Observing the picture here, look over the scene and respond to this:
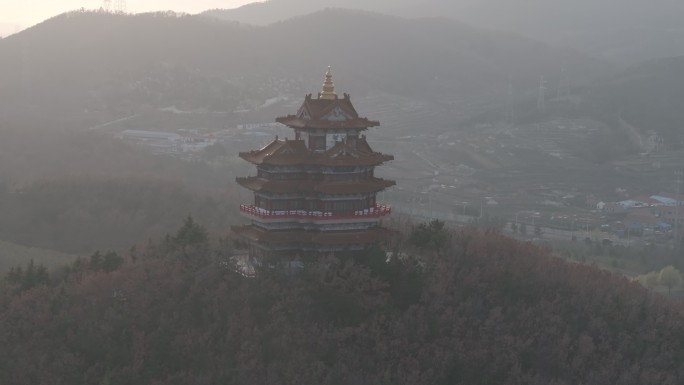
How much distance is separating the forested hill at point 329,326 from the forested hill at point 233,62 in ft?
165

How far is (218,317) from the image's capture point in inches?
999

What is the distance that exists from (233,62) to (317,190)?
80.1 meters

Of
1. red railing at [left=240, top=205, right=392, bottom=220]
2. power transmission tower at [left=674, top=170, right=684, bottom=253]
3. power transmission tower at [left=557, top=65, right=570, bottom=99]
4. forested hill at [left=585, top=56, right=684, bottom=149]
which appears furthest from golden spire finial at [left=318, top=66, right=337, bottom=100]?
power transmission tower at [left=557, top=65, right=570, bottom=99]

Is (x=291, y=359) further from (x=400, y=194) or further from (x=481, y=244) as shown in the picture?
(x=400, y=194)

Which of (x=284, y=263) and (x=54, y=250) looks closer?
(x=284, y=263)

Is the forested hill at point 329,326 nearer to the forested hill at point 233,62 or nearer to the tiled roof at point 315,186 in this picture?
the tiled roof at point 315,186

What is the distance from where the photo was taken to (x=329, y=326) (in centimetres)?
2550

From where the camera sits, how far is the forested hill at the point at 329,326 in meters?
24.2

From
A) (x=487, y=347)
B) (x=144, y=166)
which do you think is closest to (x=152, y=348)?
(x=487, y=347)

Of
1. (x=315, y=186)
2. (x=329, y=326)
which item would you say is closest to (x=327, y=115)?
(x=315, y=186)

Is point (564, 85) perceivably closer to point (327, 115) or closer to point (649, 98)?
point (649, 98)

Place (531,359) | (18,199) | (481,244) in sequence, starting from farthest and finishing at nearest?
(18,199)
(481,244)
(531,359)

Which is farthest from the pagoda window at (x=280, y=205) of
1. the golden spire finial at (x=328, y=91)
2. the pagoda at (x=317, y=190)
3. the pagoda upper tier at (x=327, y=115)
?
the golden spire finial at (x=328, y=91)

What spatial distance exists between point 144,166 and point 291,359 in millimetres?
37124
